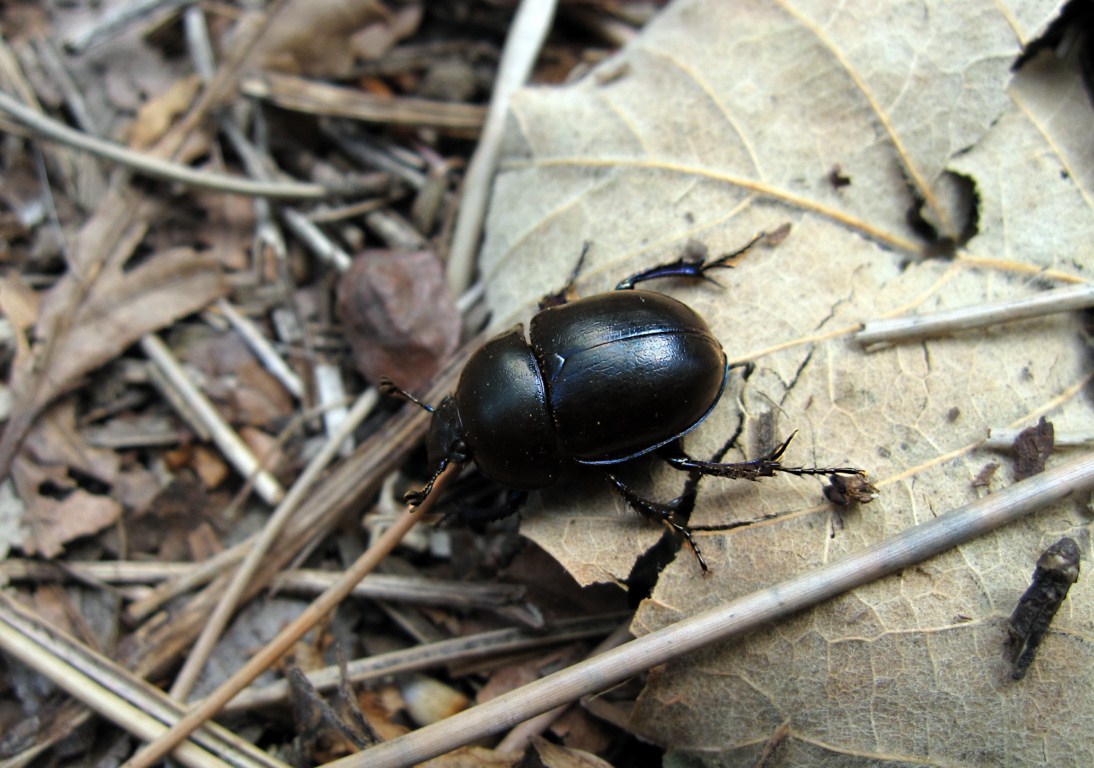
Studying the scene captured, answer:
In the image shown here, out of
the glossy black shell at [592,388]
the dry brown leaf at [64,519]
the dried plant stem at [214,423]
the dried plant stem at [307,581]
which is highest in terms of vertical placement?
the glossy black shell at [592,388]

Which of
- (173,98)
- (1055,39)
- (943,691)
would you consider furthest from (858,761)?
(173,98)

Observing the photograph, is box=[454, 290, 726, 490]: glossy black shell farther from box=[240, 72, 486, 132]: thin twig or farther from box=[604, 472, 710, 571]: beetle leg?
box=[240, 72, 486, 132]: thin twig

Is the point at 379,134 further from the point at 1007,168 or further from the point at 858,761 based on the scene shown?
the point at 858,761

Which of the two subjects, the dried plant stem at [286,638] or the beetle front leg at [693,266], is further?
the beetle front leg at [693,266]

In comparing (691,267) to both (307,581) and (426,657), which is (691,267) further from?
(307,581)

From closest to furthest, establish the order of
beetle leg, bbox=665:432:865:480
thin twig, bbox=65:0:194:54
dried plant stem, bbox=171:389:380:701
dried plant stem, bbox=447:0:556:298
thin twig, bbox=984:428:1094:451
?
1. thin twig, bbox=984:428:1094:451
2. beetle leg, bbox=665:432:865:480
3. dried plant stem, bbox=171:389:380:701
4. dried plant stem, bbox=447:0:556:298
5. thin twig, bbox=65:0:194:54

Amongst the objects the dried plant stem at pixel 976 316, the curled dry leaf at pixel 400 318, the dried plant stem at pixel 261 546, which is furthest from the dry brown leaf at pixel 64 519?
the dried plant stem at pixel 976 316

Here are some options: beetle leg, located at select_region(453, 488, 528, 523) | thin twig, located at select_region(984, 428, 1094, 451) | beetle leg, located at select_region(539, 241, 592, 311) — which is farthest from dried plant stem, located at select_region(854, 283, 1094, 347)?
beetle leg, located at select_region(453, 488, 528, 523)

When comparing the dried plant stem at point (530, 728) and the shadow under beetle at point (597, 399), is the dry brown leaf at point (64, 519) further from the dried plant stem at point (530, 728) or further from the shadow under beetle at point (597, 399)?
the dried plant stem at point (530, 728)
